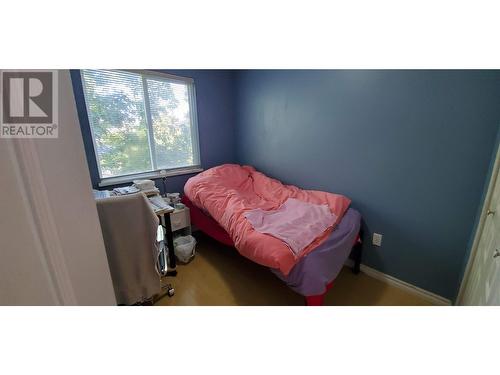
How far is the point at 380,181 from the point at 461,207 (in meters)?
0.52

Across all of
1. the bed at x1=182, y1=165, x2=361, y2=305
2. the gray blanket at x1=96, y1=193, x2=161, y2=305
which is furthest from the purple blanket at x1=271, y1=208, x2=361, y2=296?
the gray blanket at x1=96, y1=193, x2=161, y2=305

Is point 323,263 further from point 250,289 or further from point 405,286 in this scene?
point 405,286

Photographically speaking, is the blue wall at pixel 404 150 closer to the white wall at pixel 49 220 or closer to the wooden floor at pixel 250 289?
the wooden floor at pixel 250 289

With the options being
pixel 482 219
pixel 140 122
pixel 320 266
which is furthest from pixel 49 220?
pixel 140 122

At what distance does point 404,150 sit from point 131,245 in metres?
2.17

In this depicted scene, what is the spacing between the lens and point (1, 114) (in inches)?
12.4

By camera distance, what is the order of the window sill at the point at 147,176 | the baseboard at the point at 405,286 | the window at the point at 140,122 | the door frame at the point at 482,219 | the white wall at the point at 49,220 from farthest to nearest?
1. the window sill at the point at 147,176
2. the window at the point at 140,122
3. the baseboard at the point at 405,286
4. the door frame at the point at 482,219
5. the white wall at the point at 49,220

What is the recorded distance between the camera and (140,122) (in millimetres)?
2248

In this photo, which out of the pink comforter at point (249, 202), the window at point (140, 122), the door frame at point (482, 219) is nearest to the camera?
the door frame at point (482, 219)

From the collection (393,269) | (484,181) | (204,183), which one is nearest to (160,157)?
(204,183)

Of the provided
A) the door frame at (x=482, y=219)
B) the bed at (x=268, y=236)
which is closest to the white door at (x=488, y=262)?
the door frame at (x=482, y=219)

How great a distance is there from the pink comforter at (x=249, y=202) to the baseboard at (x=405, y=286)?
65 centimetres

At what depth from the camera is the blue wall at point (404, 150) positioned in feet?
4.29

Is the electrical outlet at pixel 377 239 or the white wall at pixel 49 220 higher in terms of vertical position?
the white wall at pixel 49 220
